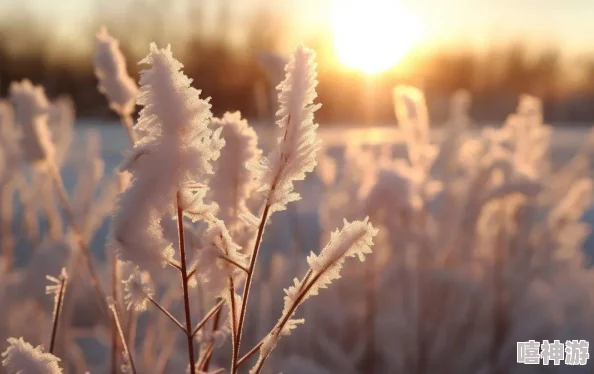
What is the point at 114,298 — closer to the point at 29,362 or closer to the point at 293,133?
the point at 29,362

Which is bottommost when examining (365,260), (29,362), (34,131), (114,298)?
(29,362)

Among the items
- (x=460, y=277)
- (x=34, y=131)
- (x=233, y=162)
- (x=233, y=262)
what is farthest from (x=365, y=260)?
(x=233, y=262)

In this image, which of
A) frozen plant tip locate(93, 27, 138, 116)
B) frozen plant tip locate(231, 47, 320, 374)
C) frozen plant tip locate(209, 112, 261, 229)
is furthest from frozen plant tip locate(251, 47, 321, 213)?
frozen plant tip locate(93, 27, 138, 116)

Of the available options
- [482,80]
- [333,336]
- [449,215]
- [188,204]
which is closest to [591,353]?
[449,215]

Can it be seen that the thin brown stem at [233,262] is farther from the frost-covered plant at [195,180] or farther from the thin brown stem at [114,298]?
the thin brown stem at [114,298]

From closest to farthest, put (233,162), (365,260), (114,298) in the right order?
(233,162) → (114,298) → (365,260)

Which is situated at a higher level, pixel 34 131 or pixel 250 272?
pixel 34 131

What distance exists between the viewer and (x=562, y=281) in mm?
1691

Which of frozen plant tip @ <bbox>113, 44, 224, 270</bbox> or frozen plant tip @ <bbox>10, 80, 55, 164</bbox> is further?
frozen plant tip @ <bbox>10, 80, 55, 164</bbox>

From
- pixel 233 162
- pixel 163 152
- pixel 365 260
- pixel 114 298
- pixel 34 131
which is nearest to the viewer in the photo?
pixel 163 152

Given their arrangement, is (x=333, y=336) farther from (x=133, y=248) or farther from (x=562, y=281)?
(x=133, y=248)

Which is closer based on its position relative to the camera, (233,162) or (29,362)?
(29,362)

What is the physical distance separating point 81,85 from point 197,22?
161 cm

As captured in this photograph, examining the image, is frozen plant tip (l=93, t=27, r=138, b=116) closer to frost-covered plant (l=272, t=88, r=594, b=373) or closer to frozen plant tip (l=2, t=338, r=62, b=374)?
frozen plant tip (l=2, t=338, r=62, b=374)
